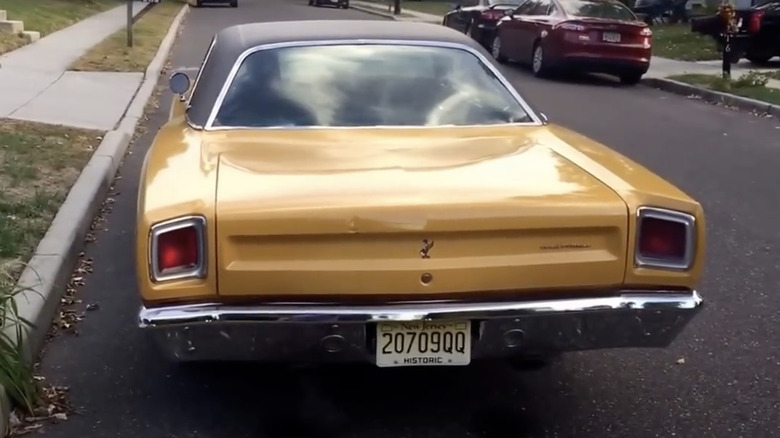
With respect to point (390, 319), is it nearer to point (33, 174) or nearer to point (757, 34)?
point (33, 174)

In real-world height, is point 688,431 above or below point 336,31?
below

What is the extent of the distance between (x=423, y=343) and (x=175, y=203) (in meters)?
0.98

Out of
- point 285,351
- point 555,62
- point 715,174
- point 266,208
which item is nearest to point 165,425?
point 285,351

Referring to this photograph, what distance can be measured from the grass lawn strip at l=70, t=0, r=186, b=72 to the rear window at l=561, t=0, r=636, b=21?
667 centimetres

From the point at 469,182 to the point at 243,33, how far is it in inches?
81.1

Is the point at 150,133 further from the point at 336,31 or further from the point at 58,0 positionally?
the point at 58,0

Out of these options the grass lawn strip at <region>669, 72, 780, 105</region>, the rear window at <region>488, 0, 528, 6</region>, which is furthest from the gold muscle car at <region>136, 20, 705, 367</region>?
the rear window at <region>488, 0, 528, 6</region>

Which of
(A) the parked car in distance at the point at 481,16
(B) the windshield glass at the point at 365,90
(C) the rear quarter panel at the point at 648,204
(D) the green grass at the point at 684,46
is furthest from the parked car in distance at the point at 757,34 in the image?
(C) the rear quarter panel at the point at 648,204

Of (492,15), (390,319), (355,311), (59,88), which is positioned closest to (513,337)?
(390,319)

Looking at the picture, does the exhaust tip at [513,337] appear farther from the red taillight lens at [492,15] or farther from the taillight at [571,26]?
the red taillight lens at [492,15]

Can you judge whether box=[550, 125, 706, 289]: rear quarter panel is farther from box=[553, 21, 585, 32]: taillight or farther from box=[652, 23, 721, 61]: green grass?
box=[652, 23, 721, 61]: green grass

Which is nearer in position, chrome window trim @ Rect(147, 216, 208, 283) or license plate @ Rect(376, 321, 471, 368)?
chrome window trim @ Rect(147, 216, 208, 283)

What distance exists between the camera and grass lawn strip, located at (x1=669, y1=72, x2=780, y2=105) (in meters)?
14.7

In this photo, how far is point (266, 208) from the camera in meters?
3.76
